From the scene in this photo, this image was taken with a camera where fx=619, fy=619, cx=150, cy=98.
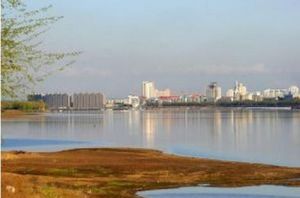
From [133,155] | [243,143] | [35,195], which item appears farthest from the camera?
[243,143]

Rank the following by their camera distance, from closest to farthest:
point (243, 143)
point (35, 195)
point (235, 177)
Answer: point (35, 195) < point (235, 177) < point (243, 143)

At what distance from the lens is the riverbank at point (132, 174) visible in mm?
28641

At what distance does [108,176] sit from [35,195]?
1816cm

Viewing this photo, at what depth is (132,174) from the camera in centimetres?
3659

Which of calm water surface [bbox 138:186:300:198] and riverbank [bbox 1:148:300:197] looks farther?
riverbank [bbox 1:148:300:197]

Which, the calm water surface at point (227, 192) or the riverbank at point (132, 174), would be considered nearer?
the calm water surface at point (227, 192)

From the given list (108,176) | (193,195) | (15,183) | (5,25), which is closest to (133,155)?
(108,176)

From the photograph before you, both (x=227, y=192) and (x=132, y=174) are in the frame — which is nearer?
(x=227, y=192)

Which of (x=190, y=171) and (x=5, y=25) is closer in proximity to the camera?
(x=5, y=25)

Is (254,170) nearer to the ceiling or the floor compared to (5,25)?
nearer to the floor

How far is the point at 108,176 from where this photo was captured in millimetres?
35312

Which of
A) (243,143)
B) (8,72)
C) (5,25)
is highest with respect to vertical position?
(5,25)

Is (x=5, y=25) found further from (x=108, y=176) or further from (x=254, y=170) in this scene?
(x=254, y=170)

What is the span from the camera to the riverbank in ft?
94.0
